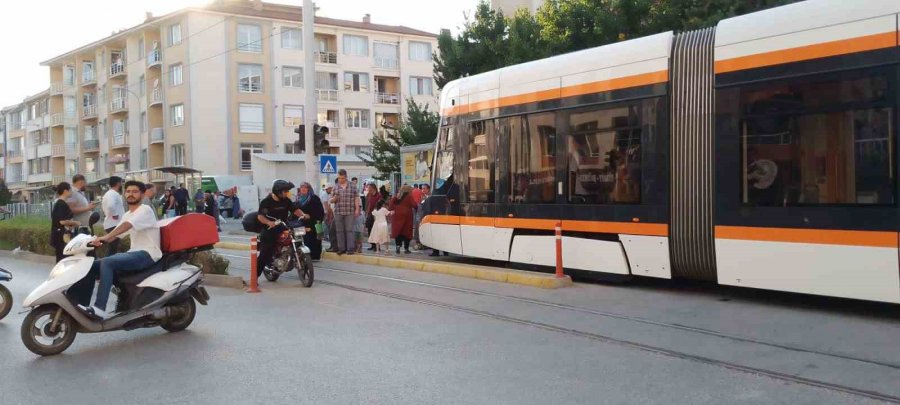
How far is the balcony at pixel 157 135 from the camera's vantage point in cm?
A: 5175

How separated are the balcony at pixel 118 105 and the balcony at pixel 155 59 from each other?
A: 23.6ft

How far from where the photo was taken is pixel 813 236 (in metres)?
8.05

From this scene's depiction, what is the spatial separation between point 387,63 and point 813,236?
4938 cm

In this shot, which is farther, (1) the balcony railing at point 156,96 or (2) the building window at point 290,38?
(1) the balcony railing at point 156,96

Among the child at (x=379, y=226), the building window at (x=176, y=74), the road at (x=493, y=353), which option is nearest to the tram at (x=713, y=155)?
the road at (x=493, y=353)

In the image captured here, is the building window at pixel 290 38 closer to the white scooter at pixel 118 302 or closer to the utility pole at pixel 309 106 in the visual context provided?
the utility pole at pixel 309 106

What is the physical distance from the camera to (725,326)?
7.79 meters

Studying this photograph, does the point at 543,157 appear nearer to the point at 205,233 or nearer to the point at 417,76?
the point at 205,233

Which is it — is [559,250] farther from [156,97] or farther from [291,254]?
[156,97]

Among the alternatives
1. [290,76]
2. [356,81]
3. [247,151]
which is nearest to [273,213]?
[247,151]

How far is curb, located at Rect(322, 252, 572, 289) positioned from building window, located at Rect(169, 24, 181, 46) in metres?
39.2

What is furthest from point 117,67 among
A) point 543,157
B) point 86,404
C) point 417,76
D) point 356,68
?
point 86,404

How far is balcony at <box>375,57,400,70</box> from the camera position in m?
55.1

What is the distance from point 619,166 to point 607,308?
2200 mm
